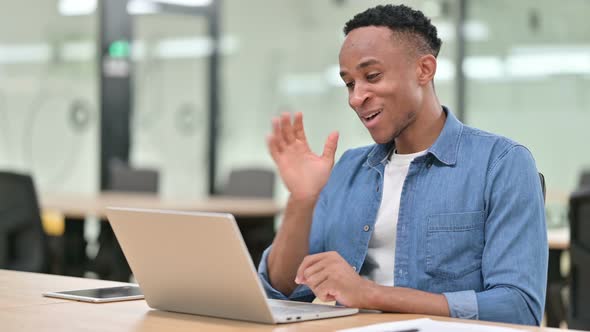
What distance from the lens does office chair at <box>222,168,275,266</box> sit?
553 centimetres

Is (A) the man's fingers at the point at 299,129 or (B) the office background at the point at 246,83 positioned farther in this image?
(B) the office background at the point at 246,83

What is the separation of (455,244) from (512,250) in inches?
5.8

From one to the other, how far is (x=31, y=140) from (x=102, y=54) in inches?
36.9

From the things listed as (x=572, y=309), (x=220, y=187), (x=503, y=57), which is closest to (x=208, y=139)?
(x=220, y=187)

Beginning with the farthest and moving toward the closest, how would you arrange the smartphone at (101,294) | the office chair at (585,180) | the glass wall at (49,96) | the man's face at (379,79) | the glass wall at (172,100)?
the glass wall at (172,100) < the glass wall at (49,96) < the office chair at (585,180) < the man's face at (379,79) < the smartphone at (101,294)

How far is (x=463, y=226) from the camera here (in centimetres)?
211

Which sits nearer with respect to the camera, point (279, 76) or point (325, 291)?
point (325, 291)

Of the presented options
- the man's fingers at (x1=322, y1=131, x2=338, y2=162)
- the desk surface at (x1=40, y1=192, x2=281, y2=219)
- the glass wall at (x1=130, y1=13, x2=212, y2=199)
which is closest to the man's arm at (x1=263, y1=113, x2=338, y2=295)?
the man's fingers at (x1=322, y1=131, x2=338, y2=162)

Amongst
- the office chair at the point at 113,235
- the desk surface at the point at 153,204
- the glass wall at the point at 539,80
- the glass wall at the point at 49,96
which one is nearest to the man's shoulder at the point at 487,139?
the desk surface at the point at 153,204

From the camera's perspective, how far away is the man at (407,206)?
1.97 m

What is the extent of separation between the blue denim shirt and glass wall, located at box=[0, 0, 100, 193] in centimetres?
613

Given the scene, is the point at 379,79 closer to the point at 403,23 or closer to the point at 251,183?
the point at 403,23

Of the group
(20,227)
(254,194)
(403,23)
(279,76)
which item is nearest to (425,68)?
(403,23)

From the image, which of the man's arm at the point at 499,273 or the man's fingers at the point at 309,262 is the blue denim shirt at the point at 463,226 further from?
the man's fingers at the point at 309,262
